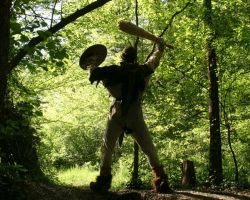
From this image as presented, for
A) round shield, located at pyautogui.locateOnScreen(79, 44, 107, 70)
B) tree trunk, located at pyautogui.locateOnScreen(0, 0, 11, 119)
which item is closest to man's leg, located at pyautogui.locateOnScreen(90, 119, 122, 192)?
round shield, located at pyautogui.locateOnScreen(79, 44, 107, 70)

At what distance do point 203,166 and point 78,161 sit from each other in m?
13.3

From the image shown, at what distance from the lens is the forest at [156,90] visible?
6.08 metres

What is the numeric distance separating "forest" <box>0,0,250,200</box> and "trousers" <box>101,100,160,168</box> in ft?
1.93

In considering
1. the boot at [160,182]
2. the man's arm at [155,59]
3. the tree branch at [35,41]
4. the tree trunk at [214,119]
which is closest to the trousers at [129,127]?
the boot at [160,182]

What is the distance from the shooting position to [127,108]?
18.7 ft

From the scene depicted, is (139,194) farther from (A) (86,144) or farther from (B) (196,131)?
(A) (86,144)

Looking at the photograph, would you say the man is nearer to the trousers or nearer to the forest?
the trousers

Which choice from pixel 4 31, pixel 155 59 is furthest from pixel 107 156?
pixel 4 31

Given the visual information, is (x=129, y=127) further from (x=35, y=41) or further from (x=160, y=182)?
(x=35, y=41)

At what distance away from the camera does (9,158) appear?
7254 mm

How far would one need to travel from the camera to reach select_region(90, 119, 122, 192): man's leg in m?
5.94

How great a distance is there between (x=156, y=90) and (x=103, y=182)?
7.40m

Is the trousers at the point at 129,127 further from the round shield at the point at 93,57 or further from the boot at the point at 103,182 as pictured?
the round shield at the point at 93,57

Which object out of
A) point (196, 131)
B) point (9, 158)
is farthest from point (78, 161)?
point (9, 158)
